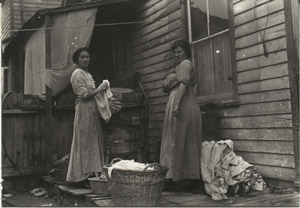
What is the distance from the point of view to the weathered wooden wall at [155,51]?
23.3 feet

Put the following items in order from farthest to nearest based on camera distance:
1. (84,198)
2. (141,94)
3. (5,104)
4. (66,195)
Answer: (141,94)
(5,104)
(66,195)
(84,198)

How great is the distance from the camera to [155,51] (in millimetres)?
7723

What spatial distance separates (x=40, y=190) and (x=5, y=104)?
1.80 meters

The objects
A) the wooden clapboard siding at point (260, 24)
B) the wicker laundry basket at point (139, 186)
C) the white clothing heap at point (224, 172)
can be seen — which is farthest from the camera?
the wooden clapboard siding at point (260, 24)

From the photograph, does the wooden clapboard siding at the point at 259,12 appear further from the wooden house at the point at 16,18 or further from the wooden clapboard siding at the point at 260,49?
the wooden house at the point at 16,18

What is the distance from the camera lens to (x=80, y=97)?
5234 mm

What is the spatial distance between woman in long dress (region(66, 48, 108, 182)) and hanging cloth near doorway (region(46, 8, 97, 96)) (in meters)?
1.93

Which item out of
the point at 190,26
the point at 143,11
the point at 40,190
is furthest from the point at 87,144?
the point at 143,11

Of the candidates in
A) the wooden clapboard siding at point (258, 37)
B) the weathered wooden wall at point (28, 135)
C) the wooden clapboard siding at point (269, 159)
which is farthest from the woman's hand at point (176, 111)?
the weathered wooden wall at point (28, 135)

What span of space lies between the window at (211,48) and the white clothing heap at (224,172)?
1062 millimetres

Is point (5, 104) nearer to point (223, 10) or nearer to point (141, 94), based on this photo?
point (141, 94)

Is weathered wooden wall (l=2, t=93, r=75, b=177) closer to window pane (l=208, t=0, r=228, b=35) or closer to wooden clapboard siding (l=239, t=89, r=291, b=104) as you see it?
window pane (l=208, t=0, r=228, b=35)

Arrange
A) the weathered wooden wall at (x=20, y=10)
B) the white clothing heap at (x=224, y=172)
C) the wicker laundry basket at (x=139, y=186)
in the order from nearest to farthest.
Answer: the wicker laundry basket at (x=139, y=186) → the white clothing heap at (x=224, y=172) → the weathered wooden wall at (x=20, y=10)

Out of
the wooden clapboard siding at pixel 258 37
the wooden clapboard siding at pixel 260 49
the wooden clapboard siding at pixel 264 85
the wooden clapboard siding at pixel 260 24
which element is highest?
the wooden clapboard siding at pixel 260 24
